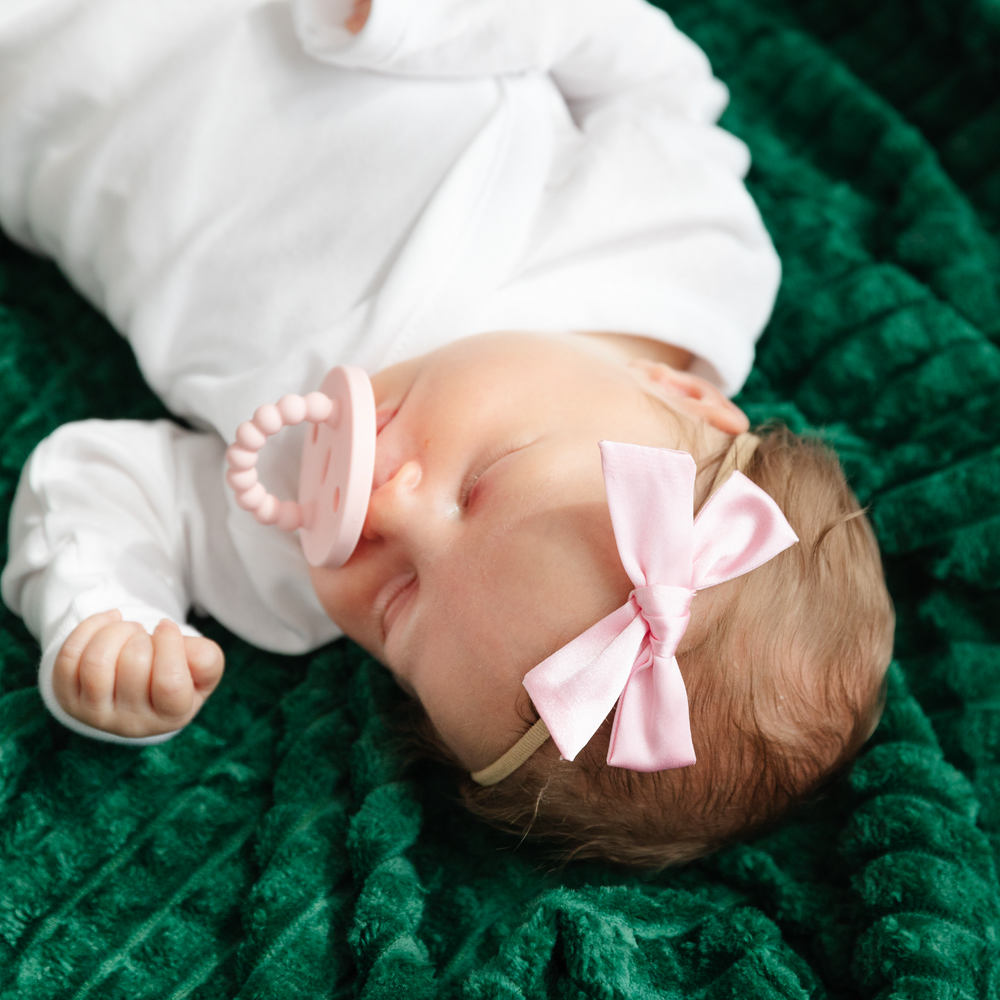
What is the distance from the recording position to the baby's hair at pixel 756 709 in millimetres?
897

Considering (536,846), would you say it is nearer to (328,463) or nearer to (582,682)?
(582,682)

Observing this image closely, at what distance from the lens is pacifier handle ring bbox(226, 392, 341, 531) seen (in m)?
0.99

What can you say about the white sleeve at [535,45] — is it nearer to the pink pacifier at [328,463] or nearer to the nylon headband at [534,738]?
the pink pacifier at [328,463]

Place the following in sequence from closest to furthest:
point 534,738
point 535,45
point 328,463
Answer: point 534,738, point 328,463, point 535,45

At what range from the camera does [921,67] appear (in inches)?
65.9

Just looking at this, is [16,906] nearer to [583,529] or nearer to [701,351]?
[583,529]

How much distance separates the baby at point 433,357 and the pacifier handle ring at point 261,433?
0.27ft

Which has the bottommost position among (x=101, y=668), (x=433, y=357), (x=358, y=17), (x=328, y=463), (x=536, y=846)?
(x=536, y=846)

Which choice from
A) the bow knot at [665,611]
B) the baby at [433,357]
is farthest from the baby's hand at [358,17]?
the bow knot at [665,611]

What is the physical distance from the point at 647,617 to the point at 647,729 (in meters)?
0.11

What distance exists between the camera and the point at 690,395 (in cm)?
117

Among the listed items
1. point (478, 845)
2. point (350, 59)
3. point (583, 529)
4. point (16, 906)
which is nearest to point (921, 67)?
point (350, 59)

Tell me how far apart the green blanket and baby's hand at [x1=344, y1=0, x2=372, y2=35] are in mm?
611

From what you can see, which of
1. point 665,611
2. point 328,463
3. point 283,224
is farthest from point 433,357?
point 665,611
